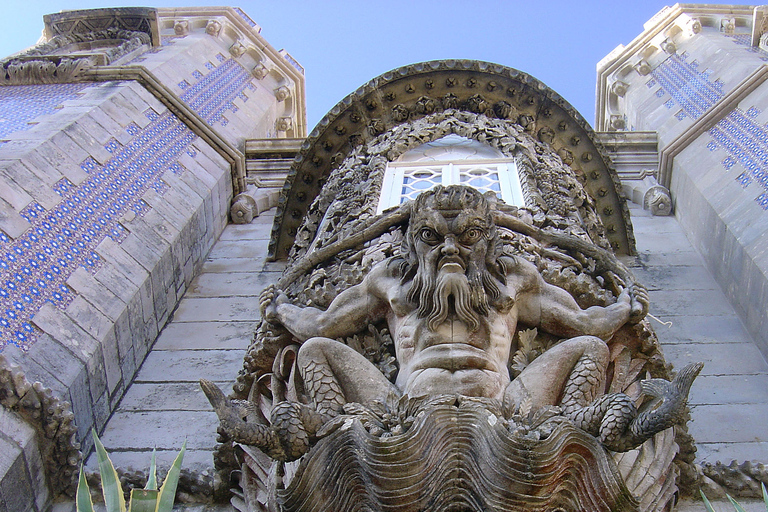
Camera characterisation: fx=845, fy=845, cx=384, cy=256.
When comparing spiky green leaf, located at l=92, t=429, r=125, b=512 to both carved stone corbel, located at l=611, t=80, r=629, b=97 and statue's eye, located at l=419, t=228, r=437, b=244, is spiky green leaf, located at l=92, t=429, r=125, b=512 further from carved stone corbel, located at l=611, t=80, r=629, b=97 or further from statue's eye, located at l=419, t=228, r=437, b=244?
carved stone corbel, located at l=611, t=80, r=629, b=97

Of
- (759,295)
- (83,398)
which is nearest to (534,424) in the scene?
(83,398)

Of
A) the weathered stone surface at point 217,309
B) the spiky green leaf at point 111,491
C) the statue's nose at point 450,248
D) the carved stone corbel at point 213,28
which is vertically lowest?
the weathered stone surface at point 217,309

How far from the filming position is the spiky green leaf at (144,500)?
129 inches

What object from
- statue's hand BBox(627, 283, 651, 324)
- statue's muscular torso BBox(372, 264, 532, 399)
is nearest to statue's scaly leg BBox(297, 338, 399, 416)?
statue's muscular torso BBox(372, 264, 532, 399)

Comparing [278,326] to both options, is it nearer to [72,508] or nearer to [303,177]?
[72,508]

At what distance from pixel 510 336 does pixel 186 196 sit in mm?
5624

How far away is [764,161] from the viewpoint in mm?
8680

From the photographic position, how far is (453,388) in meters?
4.08

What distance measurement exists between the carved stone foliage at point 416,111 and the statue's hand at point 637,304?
14.0 ft

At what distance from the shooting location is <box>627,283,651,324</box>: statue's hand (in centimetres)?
496

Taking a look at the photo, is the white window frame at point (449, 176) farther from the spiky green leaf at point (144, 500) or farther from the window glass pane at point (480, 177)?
the spiky green leaf at point (144, 500)

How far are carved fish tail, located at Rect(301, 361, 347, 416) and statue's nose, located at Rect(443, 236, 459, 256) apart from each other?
0.91m

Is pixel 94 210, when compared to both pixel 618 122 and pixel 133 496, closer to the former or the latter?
pixel 133 496

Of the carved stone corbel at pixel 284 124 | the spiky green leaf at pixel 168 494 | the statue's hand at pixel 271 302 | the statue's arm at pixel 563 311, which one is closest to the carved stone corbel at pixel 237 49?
the carved stone corbel at pixel 284 124
